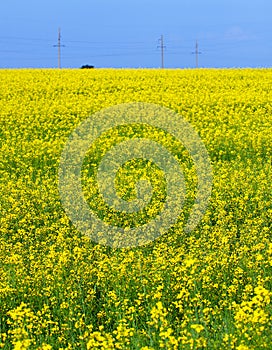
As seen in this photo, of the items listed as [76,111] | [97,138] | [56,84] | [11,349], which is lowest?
[11,349]

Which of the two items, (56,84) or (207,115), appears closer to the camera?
(207,115)

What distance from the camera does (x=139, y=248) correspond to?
7953 mm

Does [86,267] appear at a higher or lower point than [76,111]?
lower

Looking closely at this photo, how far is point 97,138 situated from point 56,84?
13.3 m

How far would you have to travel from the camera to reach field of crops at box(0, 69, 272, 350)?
521cm

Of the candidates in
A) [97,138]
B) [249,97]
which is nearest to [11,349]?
[97,138]

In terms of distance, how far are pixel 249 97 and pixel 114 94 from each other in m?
5.59

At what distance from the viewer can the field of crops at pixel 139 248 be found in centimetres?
521

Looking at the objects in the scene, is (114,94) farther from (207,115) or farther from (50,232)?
(50,232)

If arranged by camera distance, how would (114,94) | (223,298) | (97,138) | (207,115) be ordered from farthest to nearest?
(114,94) < (207,115) < (97,138) < (223,298)

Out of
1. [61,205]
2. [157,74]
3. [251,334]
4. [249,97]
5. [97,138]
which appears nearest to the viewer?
[251,334]

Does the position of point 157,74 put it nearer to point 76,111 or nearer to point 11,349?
point 76,111

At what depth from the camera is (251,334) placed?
14.8 feet

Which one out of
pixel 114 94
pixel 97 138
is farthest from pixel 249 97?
pixel 97 138
